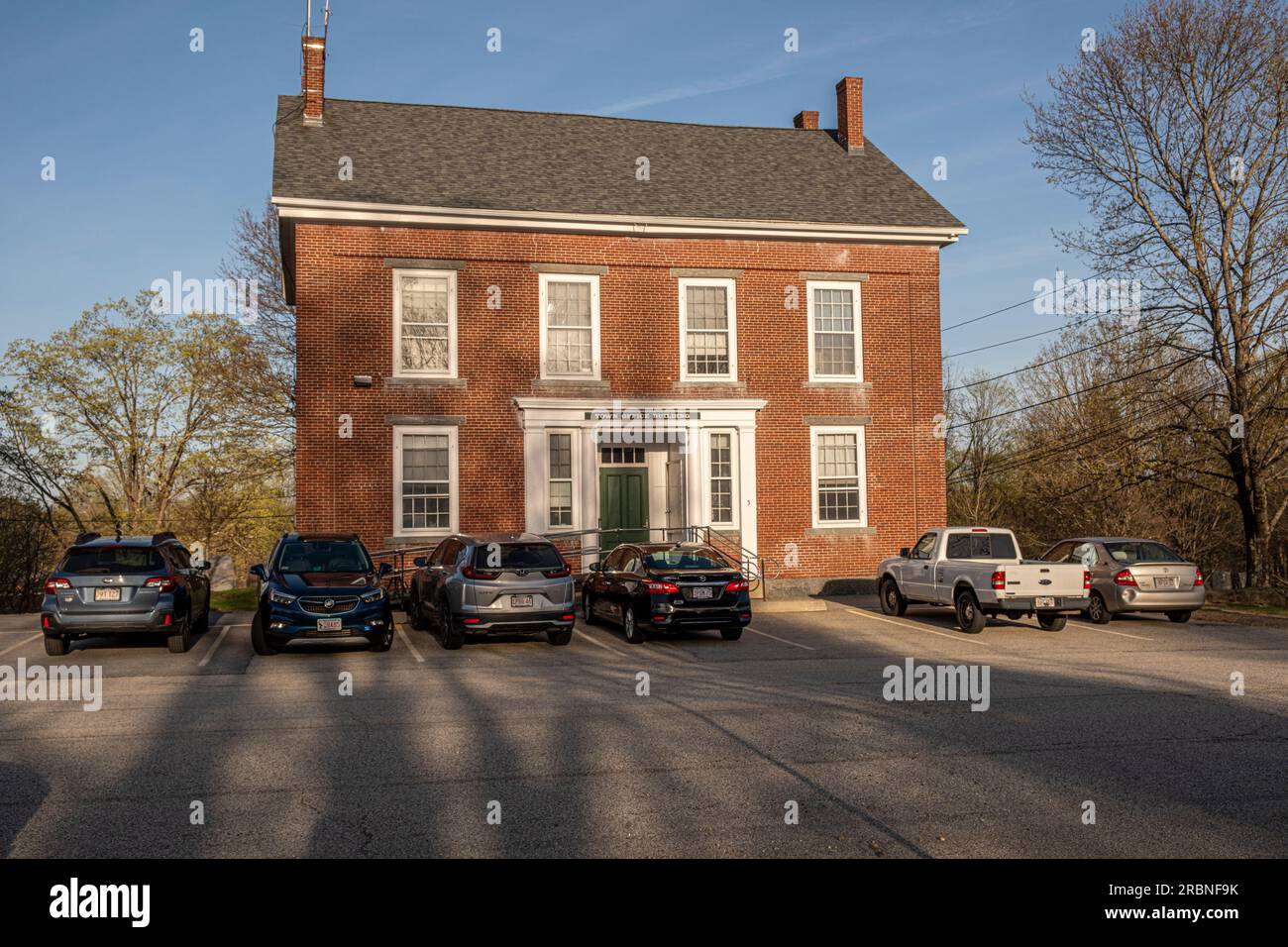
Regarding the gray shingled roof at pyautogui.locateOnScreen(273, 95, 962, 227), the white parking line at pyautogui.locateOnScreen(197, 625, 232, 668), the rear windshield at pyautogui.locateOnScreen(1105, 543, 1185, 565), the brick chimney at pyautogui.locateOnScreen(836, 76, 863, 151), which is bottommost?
the white parking line at pyautogui.locateOnScreen(197, 625, 232, 668)

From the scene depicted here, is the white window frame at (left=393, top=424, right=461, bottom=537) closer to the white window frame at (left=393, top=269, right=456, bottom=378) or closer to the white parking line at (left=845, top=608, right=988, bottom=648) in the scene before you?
the white window frame at (left=393, top=269, right=456, bottom=378)

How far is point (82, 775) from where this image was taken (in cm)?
852

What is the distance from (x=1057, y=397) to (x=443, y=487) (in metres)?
31.3

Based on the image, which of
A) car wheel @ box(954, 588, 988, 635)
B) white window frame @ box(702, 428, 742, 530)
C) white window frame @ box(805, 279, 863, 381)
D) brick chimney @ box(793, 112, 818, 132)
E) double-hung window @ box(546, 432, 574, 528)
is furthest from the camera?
brick chimney @ box(793, 112, 818, 132)

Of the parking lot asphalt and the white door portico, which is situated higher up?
the white door portico

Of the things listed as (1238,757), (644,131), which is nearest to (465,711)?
(1238,757)

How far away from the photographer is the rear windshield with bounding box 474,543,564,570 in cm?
1695

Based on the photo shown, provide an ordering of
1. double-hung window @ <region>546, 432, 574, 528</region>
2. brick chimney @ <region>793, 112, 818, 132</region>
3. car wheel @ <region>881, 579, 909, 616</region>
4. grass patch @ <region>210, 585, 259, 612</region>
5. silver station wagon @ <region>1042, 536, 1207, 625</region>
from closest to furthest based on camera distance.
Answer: silver station wagon @ <region>1042, 536, 1207, 625</region>, car wheel @ <region>881, 579, 909, 616</region>, grass patch @ <region>210, 585, 259, 612</region>, double-hung window @ <region>546, 432, 574, 528</region>, brick chimney @ <region>793, 112, 818, 132</region>

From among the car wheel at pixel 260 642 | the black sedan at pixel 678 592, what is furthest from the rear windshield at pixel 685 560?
the car wheel at pixel 260 642

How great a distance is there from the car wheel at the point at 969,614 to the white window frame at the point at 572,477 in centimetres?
936

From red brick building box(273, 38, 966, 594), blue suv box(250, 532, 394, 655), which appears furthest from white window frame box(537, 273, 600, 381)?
blue suv box(250, 532, 394, 655)

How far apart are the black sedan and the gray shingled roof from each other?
10.5 m

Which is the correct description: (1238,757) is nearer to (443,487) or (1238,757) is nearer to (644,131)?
(443,487)

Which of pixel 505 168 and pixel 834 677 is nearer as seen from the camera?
pixel 834 677
